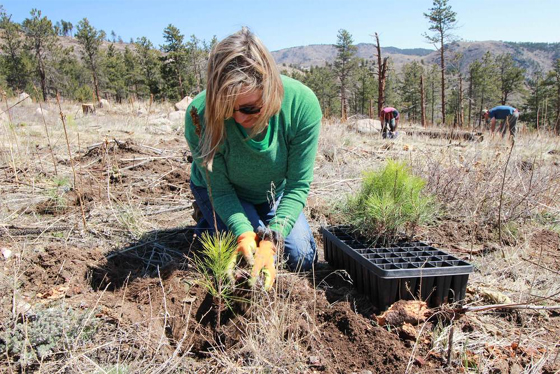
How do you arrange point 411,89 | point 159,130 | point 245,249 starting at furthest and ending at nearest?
1. point 411,89
2. point 159,130
3. point 245,249

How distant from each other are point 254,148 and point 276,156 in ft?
0.49

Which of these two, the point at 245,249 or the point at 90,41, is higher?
the point at 90,41

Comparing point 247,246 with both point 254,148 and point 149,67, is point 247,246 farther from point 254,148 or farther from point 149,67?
point 149,67

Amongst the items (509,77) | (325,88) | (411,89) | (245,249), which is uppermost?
(325,88)

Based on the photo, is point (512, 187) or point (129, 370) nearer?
point (129, 370)

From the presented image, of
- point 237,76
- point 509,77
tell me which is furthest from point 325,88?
point 237,76

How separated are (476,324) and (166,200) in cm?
262

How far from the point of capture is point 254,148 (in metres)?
2.06

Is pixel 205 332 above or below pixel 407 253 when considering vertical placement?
below

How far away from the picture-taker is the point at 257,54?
1663 mm

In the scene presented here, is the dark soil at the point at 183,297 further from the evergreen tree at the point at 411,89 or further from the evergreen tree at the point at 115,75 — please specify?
the evergreen tree at the point at 411,89

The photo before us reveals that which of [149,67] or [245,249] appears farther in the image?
[149,67]

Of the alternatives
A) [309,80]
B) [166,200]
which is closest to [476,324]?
[166,200]

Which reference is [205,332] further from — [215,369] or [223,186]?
[223,186]
